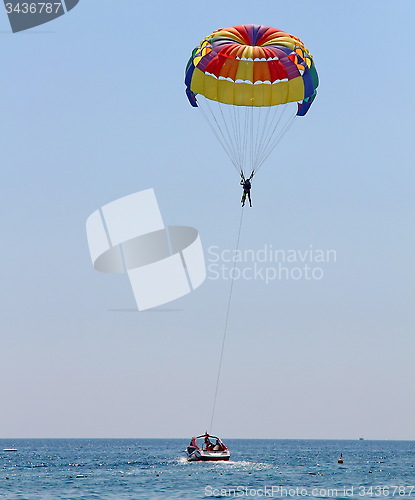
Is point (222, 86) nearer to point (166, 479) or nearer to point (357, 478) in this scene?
point (166, 479)

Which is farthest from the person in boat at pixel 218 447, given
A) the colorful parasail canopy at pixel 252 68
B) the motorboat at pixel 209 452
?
the colorful parasail canopy at pixel 252 68

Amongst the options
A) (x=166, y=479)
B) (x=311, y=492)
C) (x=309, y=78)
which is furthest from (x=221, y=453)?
(x=309, y=78)

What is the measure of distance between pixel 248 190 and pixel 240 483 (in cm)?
2262

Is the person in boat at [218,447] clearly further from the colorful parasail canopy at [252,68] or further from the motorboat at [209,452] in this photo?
the colorful parasail canopy at [252,68]

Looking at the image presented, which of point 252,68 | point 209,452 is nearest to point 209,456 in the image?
point 209,452

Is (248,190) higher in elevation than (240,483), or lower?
higher

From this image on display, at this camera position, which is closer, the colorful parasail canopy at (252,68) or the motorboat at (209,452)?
the colorful parasail canopy at (252,68)

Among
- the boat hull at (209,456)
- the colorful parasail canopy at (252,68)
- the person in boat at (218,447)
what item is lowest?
the boat hull at (209,456)

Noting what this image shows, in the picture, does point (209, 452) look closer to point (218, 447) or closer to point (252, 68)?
point (218, 447)

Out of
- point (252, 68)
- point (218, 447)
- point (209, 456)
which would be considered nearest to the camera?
point (252, 68)

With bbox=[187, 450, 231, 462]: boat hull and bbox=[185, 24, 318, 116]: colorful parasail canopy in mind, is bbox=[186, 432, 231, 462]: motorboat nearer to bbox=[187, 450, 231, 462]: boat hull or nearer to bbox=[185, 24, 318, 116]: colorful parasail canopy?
bbox=[187, 450, 231, 462]: boat hull

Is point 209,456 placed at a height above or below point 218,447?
below

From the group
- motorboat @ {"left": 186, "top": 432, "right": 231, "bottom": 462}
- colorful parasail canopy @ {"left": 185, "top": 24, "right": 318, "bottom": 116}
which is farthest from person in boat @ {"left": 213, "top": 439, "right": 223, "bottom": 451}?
colorful parasail canopy @ {"left": 185, "top": 24, "right": 318, "bottom": 116}

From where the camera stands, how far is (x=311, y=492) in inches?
1975
